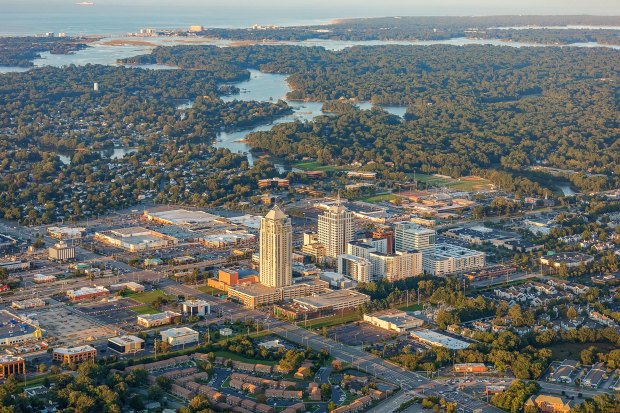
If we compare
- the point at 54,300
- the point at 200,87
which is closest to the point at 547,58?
the point at 200,87

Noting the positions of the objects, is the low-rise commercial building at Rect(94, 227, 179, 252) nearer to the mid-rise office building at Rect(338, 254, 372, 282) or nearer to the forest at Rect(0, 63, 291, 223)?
the forest at Rect(0, 63, 291, 223)

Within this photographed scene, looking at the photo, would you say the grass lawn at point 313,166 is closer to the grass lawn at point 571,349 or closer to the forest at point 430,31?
the grass lawn at point 571,349

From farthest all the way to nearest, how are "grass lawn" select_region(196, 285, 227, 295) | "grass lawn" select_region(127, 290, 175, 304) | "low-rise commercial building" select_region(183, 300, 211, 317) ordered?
1. "grass lawn" select_region(196, 285, 227, 295)
2. "grass lawn" select_region(127, 290, 175, 304)
3. "low-rise commercial building" select_region(183, 300, 211, 317)

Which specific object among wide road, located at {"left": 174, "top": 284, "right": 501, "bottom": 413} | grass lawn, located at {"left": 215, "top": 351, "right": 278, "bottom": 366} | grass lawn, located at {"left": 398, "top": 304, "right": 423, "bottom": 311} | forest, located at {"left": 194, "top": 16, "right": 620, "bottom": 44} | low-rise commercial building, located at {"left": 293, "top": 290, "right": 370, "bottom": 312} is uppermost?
forest, located at {"left": 194, "top": 16, "right": 620, "bottom": 44}

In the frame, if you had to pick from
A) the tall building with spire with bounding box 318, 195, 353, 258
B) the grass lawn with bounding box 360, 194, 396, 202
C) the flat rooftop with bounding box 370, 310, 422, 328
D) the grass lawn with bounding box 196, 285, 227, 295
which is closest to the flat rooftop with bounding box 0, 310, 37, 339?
the grass lawn with bounding box 196, 285, 227, 295


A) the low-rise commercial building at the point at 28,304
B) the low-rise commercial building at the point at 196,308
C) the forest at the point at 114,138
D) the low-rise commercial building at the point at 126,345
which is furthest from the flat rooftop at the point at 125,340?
the forest at the point at 114,138

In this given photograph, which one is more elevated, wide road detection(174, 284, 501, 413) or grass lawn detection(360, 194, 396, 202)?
wide road detection(174, 284, 501, 413)

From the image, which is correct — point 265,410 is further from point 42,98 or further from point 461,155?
point 42,98
